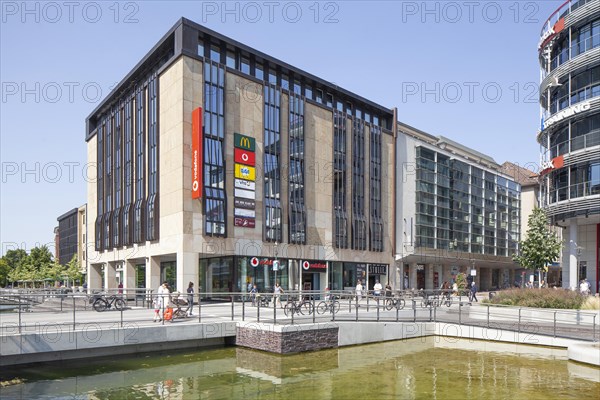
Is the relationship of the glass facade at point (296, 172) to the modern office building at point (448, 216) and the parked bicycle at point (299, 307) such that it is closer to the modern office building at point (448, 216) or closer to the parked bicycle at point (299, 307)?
the modern office building at point (448, 216)

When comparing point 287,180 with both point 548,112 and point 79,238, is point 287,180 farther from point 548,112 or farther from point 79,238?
point 79,238

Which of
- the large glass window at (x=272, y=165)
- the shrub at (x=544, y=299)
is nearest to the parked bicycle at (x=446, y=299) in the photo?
the shrub at (x=544, y=299)

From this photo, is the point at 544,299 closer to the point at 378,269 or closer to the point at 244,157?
the point at 244,157

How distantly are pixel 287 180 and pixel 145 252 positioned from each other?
1309cm

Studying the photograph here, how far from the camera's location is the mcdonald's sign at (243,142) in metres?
41.4

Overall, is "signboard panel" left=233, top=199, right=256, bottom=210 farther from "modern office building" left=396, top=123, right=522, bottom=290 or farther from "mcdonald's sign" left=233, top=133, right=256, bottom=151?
"modern office building" left=396, top=123, right=522, bottom=290

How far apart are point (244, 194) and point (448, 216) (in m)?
33.1

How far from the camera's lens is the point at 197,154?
38375 millimetres

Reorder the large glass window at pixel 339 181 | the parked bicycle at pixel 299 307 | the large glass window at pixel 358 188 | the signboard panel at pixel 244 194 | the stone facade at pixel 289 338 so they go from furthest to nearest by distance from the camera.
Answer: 1. the large glass window at pixel 358 188
2. the large glass window at pixel 339 181
3. the signboard panel at pixel 244 194
4. the parked bicycle at pixel 299 307
5. the stone facade at pixel 289 338

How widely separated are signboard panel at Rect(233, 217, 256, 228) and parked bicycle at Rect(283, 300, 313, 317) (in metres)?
17.9

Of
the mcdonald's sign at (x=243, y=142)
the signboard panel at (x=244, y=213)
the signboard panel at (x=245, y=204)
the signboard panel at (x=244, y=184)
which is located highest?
the mcdonald's sign at (x=243, y=142)

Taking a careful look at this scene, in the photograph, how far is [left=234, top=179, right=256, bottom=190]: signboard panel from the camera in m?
41.2

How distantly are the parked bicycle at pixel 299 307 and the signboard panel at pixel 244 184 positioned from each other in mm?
18747

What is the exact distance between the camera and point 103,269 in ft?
190
